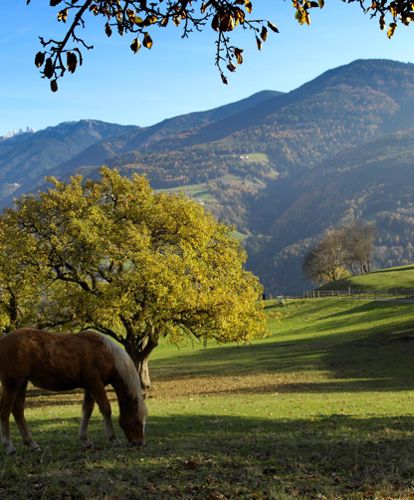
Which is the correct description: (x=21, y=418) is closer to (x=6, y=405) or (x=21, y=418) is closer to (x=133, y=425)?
(x=6, y=405)

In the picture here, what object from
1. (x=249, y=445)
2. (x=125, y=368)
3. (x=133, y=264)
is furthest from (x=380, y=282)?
(x=125, y=368)

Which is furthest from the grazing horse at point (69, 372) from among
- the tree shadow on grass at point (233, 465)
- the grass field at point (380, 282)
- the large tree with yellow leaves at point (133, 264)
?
the grass field at point (380, 282)

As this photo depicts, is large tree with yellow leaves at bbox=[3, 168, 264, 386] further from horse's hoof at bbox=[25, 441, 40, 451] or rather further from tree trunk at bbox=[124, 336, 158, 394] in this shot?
horse's hoof at bbox=[25, 441, 40, 451]

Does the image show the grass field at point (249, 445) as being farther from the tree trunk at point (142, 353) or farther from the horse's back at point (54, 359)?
the horse's back at point (54, 359)

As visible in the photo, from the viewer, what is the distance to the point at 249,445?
1327 cm

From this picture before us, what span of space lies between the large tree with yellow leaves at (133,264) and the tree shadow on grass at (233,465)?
1586 centimetres

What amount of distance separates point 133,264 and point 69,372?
2008cm

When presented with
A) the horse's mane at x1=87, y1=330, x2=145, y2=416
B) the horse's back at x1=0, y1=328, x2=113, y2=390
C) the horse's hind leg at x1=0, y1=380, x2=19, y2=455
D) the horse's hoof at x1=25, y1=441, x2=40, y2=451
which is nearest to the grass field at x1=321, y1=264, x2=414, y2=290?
the horse's mane at x1=87, y1=330, x2=145, y2=416

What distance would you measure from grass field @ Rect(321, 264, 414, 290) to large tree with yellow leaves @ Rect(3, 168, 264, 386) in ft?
229

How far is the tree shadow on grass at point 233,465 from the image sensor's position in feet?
30.4

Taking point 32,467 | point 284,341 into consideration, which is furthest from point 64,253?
point 284,341

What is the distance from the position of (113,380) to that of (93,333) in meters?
1.24

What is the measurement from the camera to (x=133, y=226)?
33.8 meters

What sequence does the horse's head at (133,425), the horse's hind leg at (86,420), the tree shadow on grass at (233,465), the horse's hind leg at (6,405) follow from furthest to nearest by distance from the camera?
the horse's head at (133,425)
the horse's hind leg at (86,420)
the horse's hind leg at (6,405)
the tree shadow on grass at (233,465)
